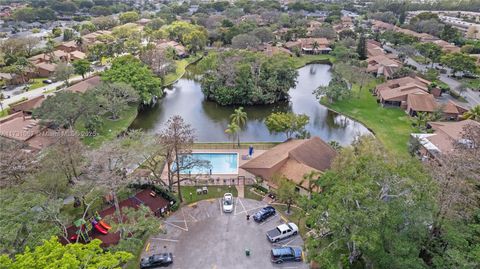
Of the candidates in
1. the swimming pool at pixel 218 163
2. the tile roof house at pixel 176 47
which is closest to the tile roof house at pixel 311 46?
the tile roof house at pixel 176 47

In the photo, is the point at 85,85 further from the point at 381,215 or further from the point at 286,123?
the point at 381,215

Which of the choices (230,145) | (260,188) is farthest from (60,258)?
(230,145)

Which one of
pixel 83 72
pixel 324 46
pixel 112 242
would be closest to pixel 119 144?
pixel 112 242

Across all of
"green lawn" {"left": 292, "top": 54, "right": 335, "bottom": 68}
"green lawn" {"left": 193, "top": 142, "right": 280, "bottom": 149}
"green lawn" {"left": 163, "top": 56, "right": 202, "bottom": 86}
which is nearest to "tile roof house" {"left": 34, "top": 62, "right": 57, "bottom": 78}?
"green lawn" {"left": 163, "top": 56, "right": 202, "bottom": 86}

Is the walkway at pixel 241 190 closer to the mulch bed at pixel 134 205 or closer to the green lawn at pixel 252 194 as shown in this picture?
the green lawn at pixel 252 194

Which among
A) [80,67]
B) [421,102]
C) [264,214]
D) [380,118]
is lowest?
[380,118]

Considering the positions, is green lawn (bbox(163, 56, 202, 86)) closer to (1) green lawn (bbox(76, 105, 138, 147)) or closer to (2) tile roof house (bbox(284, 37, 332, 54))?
(1) green lawn (bbox(76, 105, 138, 147))


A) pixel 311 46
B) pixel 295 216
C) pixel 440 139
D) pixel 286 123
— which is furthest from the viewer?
pixel 311 46
